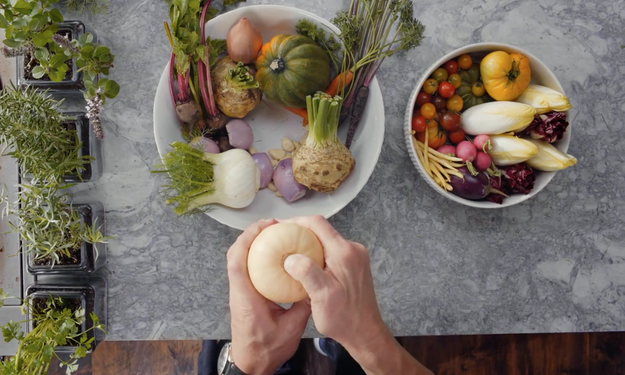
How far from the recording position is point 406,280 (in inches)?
41.9

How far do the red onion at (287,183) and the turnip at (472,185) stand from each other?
0.99 feet

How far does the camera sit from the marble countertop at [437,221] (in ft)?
3.41

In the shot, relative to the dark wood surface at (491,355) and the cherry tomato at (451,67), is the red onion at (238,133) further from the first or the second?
the dark wood surface at (491,355)

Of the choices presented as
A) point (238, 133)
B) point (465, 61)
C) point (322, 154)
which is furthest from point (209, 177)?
point (465, 61)

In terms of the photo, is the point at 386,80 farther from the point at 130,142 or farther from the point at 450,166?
the point at 130,142

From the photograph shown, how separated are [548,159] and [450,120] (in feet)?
0.66

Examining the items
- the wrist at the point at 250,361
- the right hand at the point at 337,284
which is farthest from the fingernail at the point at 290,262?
the wrist at the point at 250,361

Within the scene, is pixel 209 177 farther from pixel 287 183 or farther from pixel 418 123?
pixel 418 123

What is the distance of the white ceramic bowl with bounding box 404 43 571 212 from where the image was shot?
3.01 ft

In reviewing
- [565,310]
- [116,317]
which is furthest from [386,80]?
[116,317]

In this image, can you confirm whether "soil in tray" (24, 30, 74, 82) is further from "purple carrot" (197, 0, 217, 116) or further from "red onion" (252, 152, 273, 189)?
"red onion" (252, 152, 273, 189)

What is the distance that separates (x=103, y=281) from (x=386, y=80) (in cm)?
75

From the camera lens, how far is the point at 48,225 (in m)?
0.91

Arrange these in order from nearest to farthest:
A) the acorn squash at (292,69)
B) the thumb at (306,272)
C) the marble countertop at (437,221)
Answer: the thumb at (306,272) < the acorn squash at (292,69) < the marble countertop at (437,221)
